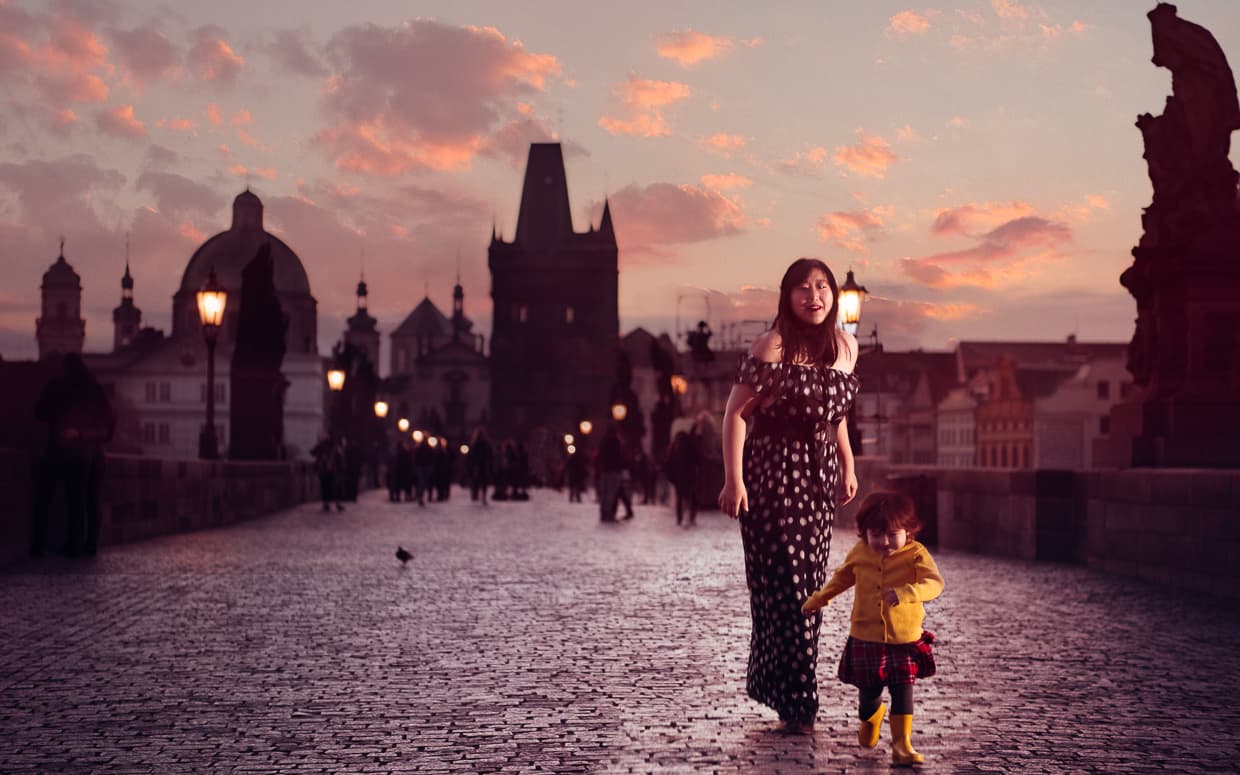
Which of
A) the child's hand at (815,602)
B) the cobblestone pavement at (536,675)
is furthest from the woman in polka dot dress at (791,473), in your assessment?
the cobblestone pavement at (536,675)

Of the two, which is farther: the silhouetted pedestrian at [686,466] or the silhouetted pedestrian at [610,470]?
the silhouetted pedestrian at [610,470]

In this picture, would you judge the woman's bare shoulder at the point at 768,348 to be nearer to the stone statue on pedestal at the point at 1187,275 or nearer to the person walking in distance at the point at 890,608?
the person walking in distance at the point at 890,608

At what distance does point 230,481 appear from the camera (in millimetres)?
28062

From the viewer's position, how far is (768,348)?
6.75m

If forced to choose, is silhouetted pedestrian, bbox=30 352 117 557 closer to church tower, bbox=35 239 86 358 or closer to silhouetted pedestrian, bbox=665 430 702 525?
silhouetted pedestrian, bbox=665 430 702 525

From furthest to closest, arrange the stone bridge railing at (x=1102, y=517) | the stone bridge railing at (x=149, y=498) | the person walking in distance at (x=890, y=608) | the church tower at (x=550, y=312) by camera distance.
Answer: the church tower at (x=550, y=312) < the stone bridge railing at (x=149, y=498) < the stone bridge railing at (x=1102, y=517) < the person walking in distance at (x=890, y=608)

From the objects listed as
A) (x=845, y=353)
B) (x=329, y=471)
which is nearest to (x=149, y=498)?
(x=329, y=471)

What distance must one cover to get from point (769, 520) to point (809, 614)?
40 cm

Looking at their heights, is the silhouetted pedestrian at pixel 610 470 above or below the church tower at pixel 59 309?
below

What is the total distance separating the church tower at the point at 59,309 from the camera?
175750 mm

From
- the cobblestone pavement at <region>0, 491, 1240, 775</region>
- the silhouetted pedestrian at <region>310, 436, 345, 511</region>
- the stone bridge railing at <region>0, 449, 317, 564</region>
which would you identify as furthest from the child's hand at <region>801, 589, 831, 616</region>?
the silhouetted pedestrian at <region>310, 436, 345, 511</region>

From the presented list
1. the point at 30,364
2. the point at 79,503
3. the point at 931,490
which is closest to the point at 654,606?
the point at 79,503

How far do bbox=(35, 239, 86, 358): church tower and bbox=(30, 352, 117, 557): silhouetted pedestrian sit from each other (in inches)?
6556

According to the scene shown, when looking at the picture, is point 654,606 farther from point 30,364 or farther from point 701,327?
point 701,327
